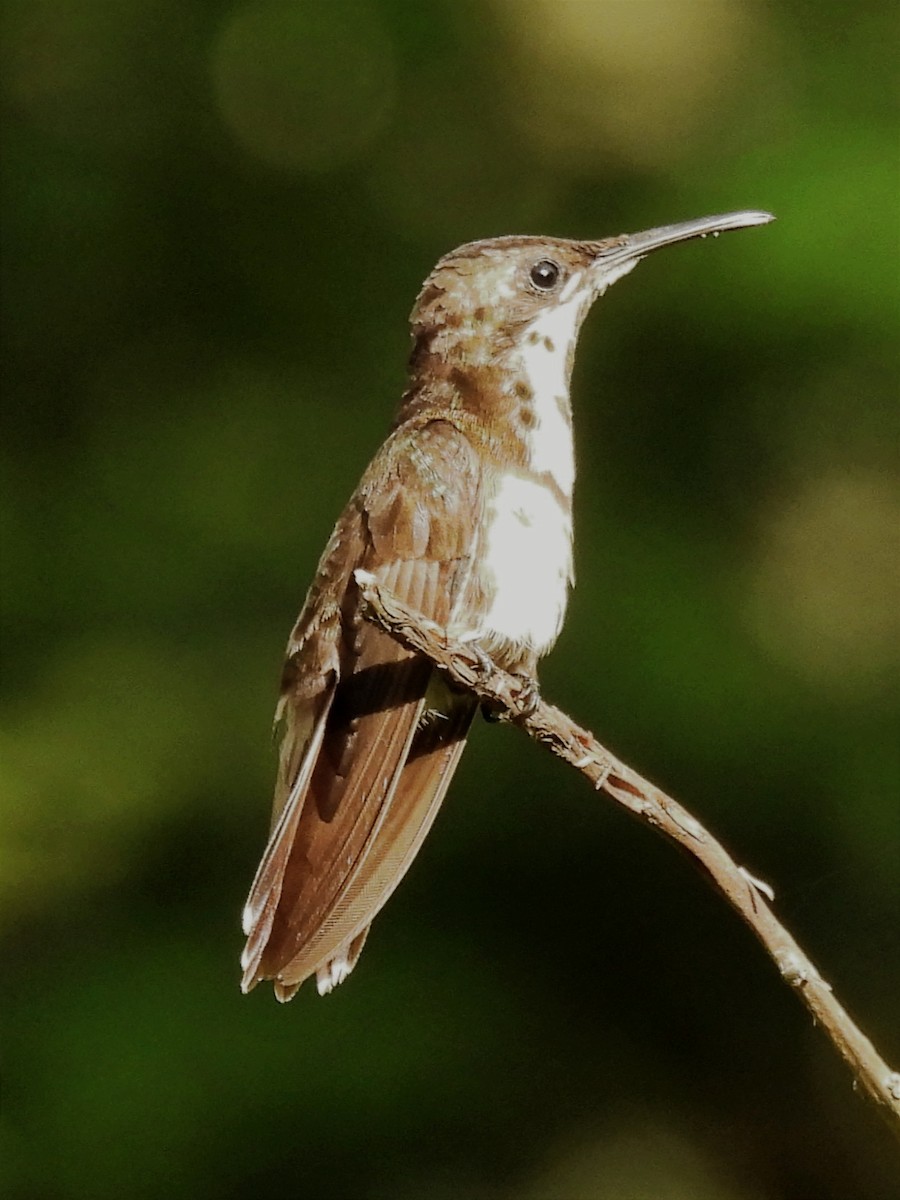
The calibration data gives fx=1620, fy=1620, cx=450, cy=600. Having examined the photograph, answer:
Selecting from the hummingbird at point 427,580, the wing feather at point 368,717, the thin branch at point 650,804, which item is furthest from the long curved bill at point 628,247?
the thin branch at point 650,804

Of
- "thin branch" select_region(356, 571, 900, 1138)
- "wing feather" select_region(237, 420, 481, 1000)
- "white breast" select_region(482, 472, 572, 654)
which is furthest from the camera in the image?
"white breast" select_region(482, 472, 572, 654)

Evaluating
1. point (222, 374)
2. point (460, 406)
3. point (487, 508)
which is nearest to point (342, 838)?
point (487, 508)

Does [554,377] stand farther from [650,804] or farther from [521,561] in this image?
[650,804]

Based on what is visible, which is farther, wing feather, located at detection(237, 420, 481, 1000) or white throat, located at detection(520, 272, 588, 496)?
white throat, located at detection(520, 272, 588, 496)

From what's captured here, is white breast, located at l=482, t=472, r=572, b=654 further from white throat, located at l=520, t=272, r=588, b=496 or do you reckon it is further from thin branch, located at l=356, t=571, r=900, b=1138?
thin branch, located at l=356, t=571, r=900, b=1138

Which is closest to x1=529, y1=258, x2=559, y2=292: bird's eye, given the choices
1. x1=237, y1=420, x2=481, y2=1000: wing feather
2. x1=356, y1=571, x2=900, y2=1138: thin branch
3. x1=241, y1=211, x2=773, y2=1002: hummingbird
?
x1=241, y1=211, x2=773, y2=1002: hummingbird

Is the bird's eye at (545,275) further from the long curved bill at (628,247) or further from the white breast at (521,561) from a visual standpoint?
the white breast at (521,561)

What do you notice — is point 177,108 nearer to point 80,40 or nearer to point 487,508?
point 80,40
